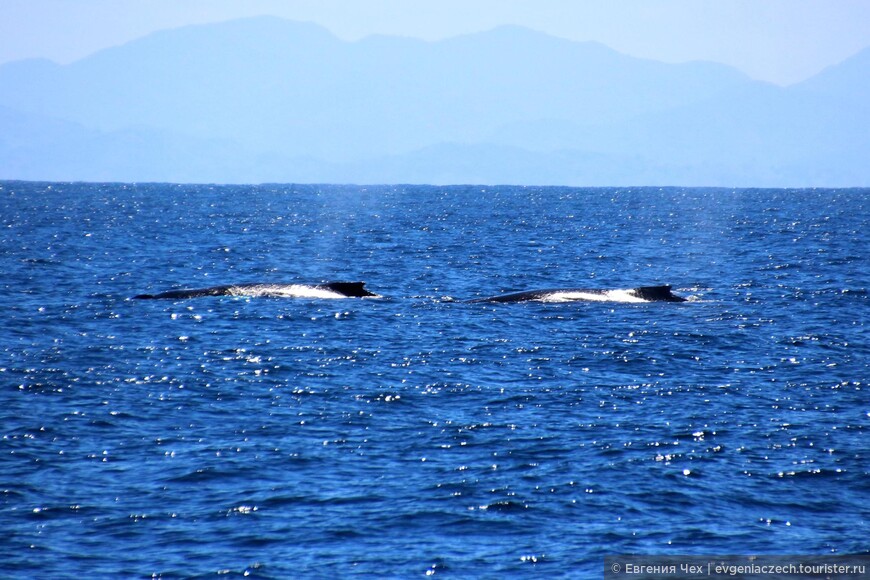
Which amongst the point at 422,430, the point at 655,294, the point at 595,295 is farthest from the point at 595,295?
the point at 422,430

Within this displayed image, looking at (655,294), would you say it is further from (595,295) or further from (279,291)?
(279,291)

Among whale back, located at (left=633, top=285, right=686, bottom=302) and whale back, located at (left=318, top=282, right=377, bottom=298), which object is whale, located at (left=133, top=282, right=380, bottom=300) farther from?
whale back, located at (left=633, top=285, right=686, bottom=302)

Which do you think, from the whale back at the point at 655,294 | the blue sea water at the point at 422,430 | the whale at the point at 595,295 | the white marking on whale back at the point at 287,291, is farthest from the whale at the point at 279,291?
the whale back at the point at 655,294

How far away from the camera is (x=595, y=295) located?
43.5m

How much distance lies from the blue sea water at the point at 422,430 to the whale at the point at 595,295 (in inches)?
38.1

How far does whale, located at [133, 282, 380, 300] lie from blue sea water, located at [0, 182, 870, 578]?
108 centimetres

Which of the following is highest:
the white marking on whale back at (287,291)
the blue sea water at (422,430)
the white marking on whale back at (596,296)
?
the white marking on whale back at (596,296)

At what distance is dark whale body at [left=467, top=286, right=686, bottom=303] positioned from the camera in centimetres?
4306

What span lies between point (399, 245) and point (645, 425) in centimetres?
5401

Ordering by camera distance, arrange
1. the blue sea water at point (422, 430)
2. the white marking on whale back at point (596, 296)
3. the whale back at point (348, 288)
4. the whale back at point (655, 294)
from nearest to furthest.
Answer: the blue sea water at point (422, 430) → the white marking on whale back at point (596, 296) → the whale back at point (655, 294) → the whale back at point (348, 288)

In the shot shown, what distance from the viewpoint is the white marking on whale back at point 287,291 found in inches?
1731

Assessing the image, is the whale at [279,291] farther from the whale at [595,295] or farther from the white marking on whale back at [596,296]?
the white marking on whale back at [596,296]

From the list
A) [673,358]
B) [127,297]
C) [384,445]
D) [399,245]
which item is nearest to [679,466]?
[384,445]

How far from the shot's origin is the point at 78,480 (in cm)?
1939
